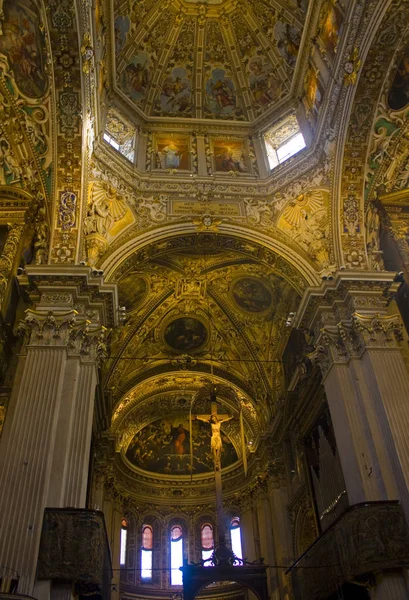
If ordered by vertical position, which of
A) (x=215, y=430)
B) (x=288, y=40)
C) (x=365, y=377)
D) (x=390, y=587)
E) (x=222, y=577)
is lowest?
(x=390, y=587)

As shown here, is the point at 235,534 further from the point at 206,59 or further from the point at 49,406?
the point at 206,59

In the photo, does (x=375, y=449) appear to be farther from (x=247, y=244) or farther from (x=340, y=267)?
(x=247, y=244)

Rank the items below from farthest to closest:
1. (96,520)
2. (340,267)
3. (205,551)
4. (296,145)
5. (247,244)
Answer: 1. (205,551)
2. (296,145)
3. (247,244)
4. (340,267)
5. (96,520)

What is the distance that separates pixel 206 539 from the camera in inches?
926

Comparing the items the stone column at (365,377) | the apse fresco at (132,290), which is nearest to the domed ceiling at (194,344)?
the apse fresco at (132,290)

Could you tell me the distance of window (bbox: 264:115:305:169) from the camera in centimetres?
1641

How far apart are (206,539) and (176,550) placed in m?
1.38

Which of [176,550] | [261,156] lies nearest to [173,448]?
[176,550]

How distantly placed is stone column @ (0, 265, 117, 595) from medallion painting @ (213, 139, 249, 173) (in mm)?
6267

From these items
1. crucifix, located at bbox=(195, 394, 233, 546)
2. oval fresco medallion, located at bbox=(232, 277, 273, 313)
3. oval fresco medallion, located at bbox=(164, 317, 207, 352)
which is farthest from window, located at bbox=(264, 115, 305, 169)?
crucifix, located at bbox=(195, 394, 233, 546)

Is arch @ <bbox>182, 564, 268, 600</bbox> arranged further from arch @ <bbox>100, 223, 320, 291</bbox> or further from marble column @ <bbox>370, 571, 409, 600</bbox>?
arch @ <bbox>100, 223, 320, 291</bbox>

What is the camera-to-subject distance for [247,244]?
49.2 ft

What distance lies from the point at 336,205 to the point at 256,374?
26.4 ft

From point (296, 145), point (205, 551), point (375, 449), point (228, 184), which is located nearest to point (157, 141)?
point (228, 184)
